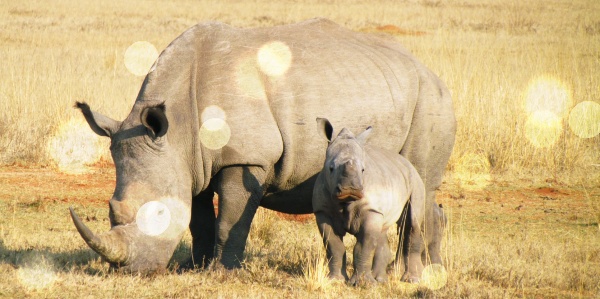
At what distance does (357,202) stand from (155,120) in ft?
5.01

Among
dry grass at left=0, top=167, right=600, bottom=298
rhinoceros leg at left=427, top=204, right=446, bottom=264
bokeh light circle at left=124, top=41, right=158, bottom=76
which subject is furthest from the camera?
bokeh light circle at left=124, top=41, right=158, bottom=76

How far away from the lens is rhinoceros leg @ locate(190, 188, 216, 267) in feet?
22.9

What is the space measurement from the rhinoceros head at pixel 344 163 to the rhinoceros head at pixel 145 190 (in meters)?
1.07

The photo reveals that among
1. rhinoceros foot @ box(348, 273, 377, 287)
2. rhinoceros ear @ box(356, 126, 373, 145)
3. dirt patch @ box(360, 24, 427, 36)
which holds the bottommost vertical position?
rhinoceros foot @ box(348, 273, 377, 287)

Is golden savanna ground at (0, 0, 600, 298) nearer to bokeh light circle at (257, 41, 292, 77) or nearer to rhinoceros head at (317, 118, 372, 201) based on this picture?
rhinoceros head at (317, 118, 372, 201)

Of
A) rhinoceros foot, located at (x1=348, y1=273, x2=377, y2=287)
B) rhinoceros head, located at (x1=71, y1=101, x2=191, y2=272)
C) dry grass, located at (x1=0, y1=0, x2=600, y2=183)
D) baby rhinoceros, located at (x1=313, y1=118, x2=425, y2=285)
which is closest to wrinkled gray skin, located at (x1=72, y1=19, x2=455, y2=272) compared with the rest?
rhinoceros head, located at (x1=71, y1=101, x2=191, y2=272)

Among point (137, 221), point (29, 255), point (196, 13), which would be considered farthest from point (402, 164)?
point (196, 13)

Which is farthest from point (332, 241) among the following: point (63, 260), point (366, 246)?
point (63, 260)

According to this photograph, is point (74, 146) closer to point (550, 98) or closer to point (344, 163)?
point (550, 98)

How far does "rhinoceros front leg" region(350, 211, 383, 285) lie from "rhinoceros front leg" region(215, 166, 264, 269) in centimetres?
90

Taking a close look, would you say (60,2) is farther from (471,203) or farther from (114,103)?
(471,203)

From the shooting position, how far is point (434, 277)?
6.43 meters

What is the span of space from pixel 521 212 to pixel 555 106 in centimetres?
298

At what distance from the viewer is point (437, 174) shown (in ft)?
23.7
